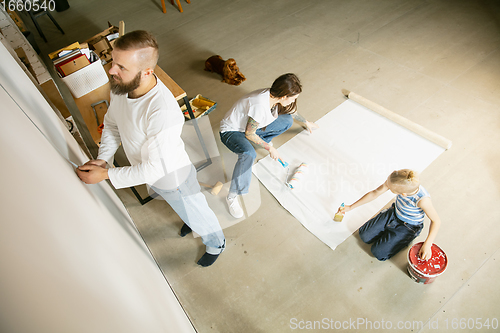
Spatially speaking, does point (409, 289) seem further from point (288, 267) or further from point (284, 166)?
point (284, 166)

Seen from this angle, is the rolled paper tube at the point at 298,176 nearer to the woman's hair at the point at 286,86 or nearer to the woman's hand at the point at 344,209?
the woman's hand at the point at 344,209

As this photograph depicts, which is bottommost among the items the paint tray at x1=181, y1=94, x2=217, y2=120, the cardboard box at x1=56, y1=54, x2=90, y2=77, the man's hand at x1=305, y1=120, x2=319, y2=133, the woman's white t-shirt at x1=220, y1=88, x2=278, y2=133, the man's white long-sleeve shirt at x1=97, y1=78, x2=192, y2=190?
the man's hand at x1=305, y1=120, x2=319, y2=133

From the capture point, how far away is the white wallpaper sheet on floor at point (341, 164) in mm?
2318

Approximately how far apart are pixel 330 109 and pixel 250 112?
1.24 meters

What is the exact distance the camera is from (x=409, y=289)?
193 centimetres

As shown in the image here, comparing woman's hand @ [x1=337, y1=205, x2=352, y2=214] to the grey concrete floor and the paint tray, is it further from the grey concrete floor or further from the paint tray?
the paint tray

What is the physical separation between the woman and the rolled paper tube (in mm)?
301

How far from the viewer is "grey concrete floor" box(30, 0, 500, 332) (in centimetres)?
190

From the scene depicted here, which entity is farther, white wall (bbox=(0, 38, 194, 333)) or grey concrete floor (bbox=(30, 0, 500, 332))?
grey concrete floor (bbox=(30, 0, 500, 332))

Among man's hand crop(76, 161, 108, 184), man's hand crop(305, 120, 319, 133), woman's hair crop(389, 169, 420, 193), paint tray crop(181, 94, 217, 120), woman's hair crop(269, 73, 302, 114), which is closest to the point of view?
man's hand crop(76, 161, 108, 184)

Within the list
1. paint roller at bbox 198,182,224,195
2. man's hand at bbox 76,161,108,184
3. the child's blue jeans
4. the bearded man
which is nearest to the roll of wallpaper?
the child's blue jeans

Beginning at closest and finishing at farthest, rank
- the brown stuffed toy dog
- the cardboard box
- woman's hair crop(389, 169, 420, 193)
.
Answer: woman's hair crop(389, 169, 420, 193) → the cardboard box → the brown stuffed toy dog

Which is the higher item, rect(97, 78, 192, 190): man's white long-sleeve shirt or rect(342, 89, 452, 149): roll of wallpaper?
rect(97, 78, 192, 190): man's white long-sleeve shirt

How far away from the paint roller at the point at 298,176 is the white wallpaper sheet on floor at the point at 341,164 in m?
0.03
